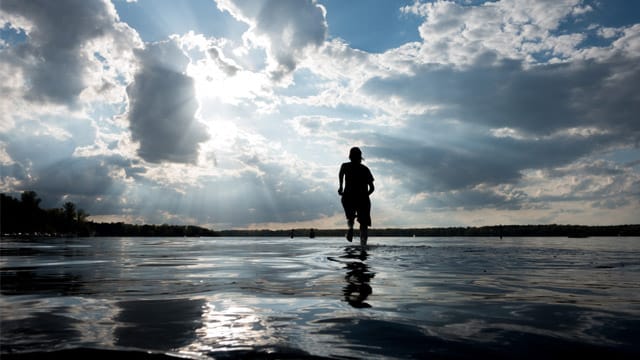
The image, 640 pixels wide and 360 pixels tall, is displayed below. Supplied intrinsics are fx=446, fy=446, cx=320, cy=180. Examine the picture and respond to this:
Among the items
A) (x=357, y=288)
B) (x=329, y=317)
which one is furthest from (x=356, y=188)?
(x=329, y=317)

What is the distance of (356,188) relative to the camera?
15383 mm

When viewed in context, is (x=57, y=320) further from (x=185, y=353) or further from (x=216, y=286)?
(x=216, y=286)

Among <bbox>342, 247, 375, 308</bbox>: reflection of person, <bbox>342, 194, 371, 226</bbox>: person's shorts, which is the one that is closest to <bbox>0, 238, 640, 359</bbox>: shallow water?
<bbox>342, 247, 375, 308</bbox>: reflection of person

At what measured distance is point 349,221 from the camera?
15914 mm

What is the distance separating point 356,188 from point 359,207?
68cm

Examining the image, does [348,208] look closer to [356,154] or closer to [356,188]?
[356,188]

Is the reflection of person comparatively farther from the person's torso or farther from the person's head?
the person's head

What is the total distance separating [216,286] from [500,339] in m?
3.68

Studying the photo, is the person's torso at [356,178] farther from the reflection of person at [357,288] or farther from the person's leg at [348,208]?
the reflection of person at [357,288]

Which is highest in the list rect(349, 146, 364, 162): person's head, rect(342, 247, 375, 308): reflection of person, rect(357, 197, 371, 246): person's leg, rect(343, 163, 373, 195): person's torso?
rect(349, 146, 364, 162): person's head

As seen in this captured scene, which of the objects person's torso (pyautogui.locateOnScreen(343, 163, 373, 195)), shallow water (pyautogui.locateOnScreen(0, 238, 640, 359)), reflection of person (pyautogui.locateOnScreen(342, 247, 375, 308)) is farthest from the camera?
person's torso (pyautogui.locateOnScreen(343, 163, 373, 195))

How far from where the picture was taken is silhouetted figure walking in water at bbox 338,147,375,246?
605 inches

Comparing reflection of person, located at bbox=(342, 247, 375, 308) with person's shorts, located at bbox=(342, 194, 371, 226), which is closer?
Result: reflection of person, located at bbox=(342, 247, 375, 308)

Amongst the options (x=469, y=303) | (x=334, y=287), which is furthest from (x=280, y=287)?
(x=469, y=303)
